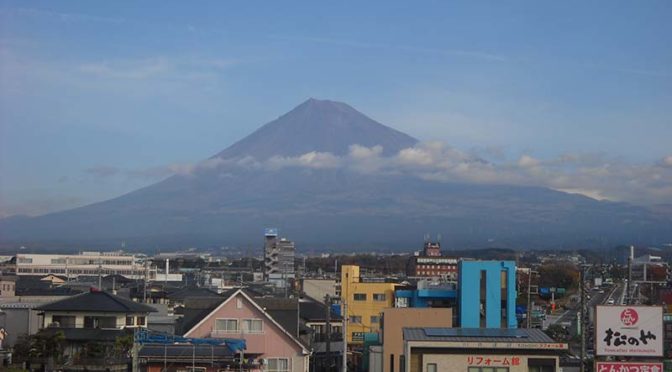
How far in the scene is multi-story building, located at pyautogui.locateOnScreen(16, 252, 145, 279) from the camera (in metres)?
79.6

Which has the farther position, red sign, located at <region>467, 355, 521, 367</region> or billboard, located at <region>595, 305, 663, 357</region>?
red sign, located at <region>467, 355, 521, 367</region>

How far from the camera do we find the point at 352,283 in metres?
31.9

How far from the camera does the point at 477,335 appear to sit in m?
16.4

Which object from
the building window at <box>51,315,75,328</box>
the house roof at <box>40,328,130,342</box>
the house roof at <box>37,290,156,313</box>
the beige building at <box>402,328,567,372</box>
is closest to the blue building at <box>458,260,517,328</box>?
the house roof at <box>37,290,156,313</box>

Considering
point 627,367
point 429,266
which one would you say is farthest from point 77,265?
point 627,367

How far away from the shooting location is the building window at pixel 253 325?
1975 cm

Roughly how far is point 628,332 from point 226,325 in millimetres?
8062

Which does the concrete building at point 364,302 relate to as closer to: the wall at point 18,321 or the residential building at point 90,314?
the wall at point 18,321

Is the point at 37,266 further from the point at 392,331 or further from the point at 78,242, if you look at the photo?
the point at 78,242

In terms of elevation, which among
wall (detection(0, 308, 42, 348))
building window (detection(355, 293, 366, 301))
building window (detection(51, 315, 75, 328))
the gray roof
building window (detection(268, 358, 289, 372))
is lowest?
building window (detection(268, 358, 289, 372))

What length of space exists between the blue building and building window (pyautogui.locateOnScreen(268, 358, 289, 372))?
820 cm

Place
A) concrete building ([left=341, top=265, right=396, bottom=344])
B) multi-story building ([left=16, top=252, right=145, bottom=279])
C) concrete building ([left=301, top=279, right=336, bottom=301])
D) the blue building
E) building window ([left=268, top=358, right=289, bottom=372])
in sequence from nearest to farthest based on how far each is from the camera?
building window ([left=268, top=358, right=289, bottom=372]), the blue building, concrete building ([left=341, top=265, right=396, bottom=344]), concrete building ([left=301, top=279, right=336, bottom=301]), multi-story building ([left=16, top=252, right=145, bottom=279])

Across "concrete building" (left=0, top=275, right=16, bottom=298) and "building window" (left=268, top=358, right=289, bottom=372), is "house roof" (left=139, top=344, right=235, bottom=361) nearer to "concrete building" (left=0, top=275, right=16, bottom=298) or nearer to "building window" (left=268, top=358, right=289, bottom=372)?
"building window" (left=268, top=358, right=289, bottom=372)

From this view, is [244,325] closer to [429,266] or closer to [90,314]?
[90,314]
